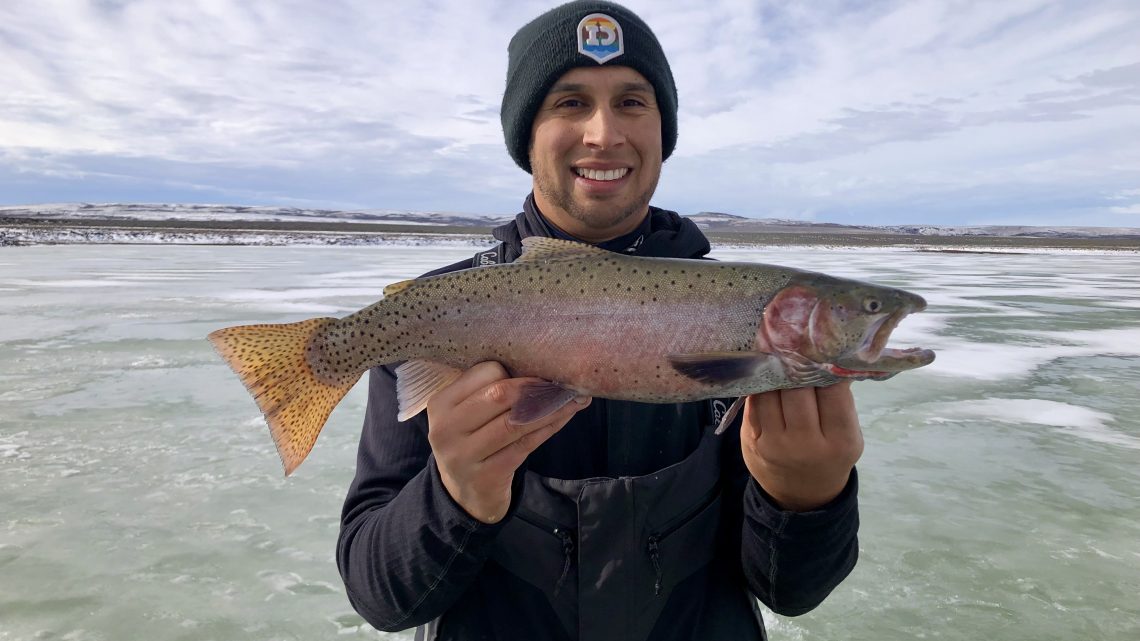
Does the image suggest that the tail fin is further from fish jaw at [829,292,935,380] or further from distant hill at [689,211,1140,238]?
distant hill at [689,211,1140,238]

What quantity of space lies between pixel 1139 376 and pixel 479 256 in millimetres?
8062

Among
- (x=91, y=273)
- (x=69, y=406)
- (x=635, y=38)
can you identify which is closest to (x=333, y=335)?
(x=635, y=38)

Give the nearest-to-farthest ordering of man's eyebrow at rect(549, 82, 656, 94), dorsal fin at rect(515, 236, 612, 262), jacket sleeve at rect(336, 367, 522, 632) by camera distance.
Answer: jacket sleeve at rect(336, 367, 522, 632) < dorsal fin at rect(515, 236, 612, 262) < man's eyebrow at rect(549, 82, 656, 94)

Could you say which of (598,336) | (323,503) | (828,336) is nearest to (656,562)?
(598,336)

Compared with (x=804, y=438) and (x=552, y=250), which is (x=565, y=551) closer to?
(x=804, y=438)

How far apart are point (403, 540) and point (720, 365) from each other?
1148 mm

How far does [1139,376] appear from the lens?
7.48 m

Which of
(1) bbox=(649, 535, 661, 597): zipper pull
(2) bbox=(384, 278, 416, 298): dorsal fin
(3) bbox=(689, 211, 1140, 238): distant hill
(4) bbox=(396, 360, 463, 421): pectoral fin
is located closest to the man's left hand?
(1) bbox=(649, 535, 661, 597): zipper pull

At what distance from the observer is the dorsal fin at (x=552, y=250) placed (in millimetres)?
2516

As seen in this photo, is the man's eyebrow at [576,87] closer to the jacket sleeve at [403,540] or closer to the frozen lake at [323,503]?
the jacket sleeve at [403,540]

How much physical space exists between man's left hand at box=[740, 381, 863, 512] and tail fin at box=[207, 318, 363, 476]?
1.48 m

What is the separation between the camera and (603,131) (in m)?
2.67

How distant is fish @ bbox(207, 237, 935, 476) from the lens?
2.24 metres

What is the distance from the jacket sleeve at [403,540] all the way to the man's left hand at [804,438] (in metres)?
0.81
